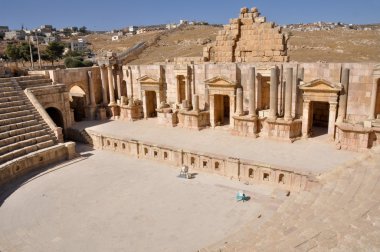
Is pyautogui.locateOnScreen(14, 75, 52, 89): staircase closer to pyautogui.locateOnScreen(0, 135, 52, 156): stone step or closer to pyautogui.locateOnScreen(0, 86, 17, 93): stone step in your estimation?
pyautogui.locateOnScreen(0, 86, 17, 93): stone step

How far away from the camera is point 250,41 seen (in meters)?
20.1

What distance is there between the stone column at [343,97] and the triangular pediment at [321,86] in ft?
0.85

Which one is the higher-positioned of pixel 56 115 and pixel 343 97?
pixel 343 97

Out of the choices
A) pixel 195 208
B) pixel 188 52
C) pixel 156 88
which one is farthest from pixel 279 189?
pixel 188 52

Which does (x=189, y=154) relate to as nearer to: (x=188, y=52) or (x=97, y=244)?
(x=97, y=244)

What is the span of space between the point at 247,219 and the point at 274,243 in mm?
2877

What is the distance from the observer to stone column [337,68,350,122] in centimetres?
1492

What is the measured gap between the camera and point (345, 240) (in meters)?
7.27

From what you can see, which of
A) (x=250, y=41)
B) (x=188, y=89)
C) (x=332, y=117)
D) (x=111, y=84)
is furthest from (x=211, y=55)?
(x=332, y=117)

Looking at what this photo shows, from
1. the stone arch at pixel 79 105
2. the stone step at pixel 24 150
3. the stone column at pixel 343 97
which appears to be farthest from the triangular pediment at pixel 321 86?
the stone arch at pixel 79 105

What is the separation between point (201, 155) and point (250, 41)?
9.10m

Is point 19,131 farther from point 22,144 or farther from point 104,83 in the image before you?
point 104,83

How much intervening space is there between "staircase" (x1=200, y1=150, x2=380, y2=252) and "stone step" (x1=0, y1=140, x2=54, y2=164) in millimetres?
10830

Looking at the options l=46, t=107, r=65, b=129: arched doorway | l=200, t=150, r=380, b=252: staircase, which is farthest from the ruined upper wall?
l=46, t=107, r=65, b=129: arched doorway
